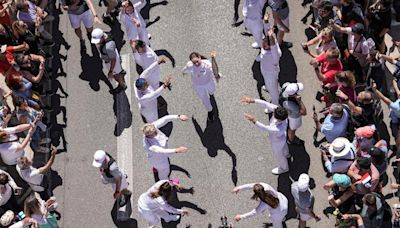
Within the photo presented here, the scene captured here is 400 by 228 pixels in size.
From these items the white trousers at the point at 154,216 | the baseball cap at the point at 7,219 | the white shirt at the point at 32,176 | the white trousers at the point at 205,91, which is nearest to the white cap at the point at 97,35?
the white trousers at the point at 205,91

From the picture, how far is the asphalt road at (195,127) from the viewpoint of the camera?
1239 cm

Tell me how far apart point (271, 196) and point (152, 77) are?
3.61 meters

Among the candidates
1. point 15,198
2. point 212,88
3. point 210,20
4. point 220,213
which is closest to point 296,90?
point 212,88

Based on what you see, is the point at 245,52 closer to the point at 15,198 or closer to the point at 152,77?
the point at 152,77

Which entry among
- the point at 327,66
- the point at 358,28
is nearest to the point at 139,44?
the point at 327,66

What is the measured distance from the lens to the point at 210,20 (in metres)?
14.5

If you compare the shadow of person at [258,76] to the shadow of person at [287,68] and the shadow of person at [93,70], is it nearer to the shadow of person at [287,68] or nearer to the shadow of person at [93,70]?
the shadow of person at [287,68]

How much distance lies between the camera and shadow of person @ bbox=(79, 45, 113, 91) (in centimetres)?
1402

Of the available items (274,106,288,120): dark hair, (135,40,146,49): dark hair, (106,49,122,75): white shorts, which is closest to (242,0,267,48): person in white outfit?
(135,40,146,49): dark hair

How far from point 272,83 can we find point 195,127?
1810 mm

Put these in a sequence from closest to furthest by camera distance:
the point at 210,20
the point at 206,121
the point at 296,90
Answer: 1. the point at 296,90
2. the point at 206,121
3. the point at 210,20

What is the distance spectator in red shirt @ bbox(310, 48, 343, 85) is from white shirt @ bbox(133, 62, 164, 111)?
9.64 feet

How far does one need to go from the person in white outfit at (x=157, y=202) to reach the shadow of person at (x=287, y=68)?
3.78 meters

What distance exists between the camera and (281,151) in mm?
11859
